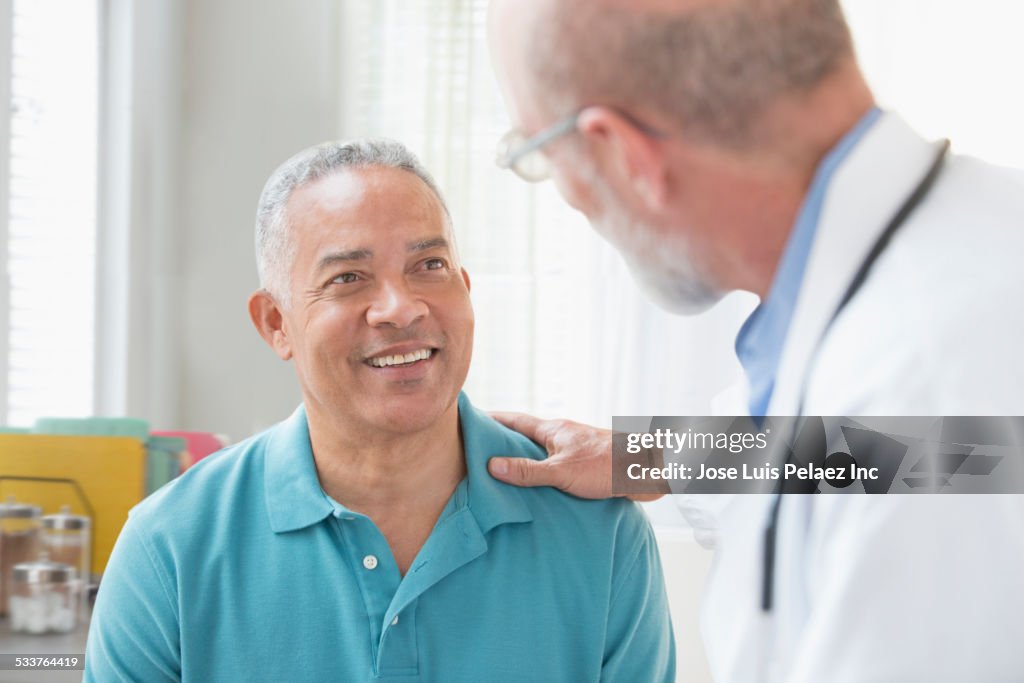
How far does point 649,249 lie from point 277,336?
101 centimetres

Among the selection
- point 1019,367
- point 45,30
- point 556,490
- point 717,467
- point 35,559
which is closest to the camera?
point 1019,367

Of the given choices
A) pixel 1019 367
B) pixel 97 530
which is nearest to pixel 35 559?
pixel 97 530

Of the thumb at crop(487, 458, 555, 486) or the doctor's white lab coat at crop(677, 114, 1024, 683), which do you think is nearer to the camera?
the doctor's white lab coat at crop(677, 114, 1024, 683)

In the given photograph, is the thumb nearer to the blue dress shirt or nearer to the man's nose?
the man's nose

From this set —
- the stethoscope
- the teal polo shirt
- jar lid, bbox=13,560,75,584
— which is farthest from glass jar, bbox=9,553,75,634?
the stethoscope

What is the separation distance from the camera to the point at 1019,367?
63cm

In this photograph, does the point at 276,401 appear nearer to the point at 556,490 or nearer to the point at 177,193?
the point at 177,193

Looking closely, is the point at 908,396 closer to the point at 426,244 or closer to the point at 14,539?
the point at 426,244

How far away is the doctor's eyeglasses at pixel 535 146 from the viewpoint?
759 millimetres

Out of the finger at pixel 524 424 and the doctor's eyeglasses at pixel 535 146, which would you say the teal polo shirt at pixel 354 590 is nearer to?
the finger at pixel 524 424

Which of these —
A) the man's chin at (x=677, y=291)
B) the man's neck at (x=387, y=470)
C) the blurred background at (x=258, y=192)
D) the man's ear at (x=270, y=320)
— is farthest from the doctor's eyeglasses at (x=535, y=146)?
the blurred background at (x=258, y=192)

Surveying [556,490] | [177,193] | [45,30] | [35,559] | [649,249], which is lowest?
[35,559]

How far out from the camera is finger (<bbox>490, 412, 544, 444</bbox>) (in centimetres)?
173

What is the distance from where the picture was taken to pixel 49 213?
8.89ft
